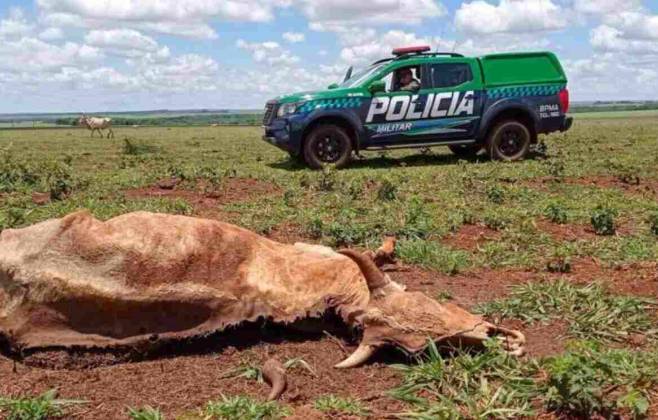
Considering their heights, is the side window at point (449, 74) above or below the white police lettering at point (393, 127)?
above

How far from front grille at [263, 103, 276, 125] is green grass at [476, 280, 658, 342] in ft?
30.1

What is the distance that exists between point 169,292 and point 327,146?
32.3 feet

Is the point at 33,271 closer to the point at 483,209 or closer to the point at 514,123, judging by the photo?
the point at 483,209

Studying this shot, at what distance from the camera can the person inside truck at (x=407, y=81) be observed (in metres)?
13.5

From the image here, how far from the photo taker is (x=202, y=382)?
3.71 meters

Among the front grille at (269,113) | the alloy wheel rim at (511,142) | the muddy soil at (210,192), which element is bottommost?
the muddy soil at (210,192)

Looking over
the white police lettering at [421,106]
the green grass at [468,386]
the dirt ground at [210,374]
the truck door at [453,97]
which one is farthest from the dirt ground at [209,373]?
the truck door at [453,97]

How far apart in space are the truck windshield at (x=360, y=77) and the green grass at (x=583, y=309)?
8.85 meters

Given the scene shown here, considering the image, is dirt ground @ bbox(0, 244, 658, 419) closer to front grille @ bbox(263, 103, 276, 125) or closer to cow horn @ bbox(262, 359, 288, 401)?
cow horn @ bbox(262, 359, 288, 401)

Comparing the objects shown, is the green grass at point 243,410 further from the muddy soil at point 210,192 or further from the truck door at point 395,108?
the truck door at point 395,108

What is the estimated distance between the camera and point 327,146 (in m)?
13.5

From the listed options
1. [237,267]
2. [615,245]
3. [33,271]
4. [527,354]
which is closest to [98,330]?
[33,271]

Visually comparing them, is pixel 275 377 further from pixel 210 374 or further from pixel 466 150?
pixel 466 150

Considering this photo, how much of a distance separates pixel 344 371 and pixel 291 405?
0.46 meters
